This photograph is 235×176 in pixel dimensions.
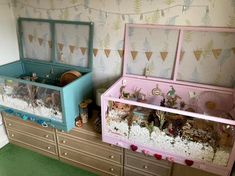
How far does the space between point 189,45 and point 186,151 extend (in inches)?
31.4

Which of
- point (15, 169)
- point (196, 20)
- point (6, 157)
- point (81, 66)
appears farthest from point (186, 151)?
→ point (6, 157)

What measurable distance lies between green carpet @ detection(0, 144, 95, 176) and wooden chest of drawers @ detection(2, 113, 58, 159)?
7 centimetres

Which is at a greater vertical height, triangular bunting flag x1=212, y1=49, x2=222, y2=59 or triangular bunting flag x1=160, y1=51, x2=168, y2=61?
triangular bunting flag x1=212, y1=49, x2=222, y2=59

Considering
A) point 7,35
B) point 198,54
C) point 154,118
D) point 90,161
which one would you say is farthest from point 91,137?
point 7,35

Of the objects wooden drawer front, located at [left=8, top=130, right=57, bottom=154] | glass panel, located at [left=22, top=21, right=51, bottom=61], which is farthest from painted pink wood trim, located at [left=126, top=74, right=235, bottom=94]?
wooden drawer front, located at [left=8, top=130, right=57, bottom=154]

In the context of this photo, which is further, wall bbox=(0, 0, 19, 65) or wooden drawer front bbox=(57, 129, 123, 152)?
wall bbox=(0, 0, 19, 65)

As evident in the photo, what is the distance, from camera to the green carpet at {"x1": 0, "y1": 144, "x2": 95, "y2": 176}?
1952 millimetres

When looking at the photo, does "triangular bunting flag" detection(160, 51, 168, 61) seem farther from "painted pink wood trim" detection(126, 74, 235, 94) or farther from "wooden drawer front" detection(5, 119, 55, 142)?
"wooden drawer front" detection(5, 119, 55, 142)

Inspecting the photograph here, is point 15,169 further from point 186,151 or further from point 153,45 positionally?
point 153,45

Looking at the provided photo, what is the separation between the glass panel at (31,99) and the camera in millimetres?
1759

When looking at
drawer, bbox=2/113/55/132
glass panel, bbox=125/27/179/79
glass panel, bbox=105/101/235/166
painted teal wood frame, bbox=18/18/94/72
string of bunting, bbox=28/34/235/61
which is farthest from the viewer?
drawer, bbox=2/113/55/132

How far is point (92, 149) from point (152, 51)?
1008mm

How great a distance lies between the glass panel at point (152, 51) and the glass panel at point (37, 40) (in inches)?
34.8

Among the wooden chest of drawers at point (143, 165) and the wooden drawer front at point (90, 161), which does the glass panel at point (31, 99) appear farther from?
the wooden chest of drawers at point (143, 165)
